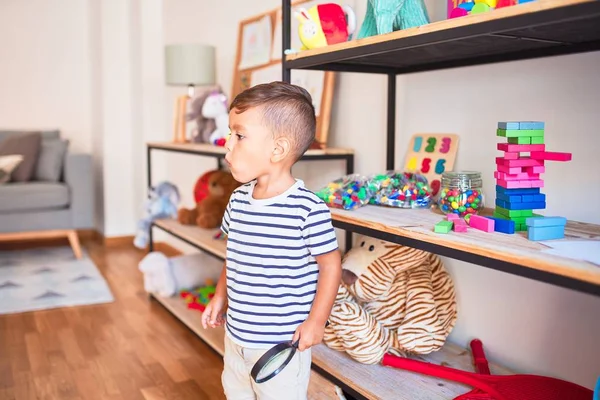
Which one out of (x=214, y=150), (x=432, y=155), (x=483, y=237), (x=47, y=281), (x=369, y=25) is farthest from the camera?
(x=47, y=281)

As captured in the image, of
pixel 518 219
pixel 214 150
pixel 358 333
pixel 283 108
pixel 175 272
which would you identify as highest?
pixel 283 108

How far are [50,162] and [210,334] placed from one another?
2.17m

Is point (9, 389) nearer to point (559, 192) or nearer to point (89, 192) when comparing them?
point (559, 192)

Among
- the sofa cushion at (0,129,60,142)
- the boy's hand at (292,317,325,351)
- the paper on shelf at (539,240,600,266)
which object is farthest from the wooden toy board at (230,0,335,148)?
the sofa cushion at (0,129,60,142)

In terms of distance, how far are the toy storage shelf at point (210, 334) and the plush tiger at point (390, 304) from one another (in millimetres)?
109

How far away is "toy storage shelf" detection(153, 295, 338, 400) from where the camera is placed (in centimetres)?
166

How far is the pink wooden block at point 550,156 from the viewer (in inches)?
48.1

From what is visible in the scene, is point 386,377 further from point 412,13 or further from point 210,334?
point 210,334

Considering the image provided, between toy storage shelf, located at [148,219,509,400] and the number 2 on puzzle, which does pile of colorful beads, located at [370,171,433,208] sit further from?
toy storage shelf, located at [148,219,509,400]

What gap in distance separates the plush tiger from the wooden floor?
552 mm

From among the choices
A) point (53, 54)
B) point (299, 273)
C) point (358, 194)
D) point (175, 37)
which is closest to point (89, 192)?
point (175, 37)

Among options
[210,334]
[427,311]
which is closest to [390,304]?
[427,311]

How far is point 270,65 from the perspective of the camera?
2699 millimetres

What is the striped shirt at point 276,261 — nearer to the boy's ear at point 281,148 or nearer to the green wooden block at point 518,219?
the boy's ear at point 281,148
